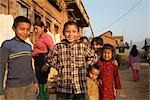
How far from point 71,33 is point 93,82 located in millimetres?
1367

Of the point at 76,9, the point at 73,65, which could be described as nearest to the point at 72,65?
the point at 73,65

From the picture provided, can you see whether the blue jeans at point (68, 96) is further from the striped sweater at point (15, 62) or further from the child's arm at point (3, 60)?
the child's arm at point (3, 60)

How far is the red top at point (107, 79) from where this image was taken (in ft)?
18.4

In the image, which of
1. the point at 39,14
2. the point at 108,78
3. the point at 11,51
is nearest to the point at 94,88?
the point at 108,78

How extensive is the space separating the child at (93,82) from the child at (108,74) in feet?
0.30

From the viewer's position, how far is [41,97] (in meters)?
5.94

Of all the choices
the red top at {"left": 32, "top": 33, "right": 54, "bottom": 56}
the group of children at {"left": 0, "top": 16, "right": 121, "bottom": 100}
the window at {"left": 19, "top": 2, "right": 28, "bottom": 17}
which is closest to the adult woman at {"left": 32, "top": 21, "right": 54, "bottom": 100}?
the red top at {"left": 32, "top": 33, "right": 54, "bottom": 56}

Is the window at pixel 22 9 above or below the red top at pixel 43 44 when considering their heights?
above

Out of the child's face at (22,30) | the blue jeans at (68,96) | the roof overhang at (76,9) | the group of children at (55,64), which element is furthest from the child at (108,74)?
the roof overhang at (76,9)

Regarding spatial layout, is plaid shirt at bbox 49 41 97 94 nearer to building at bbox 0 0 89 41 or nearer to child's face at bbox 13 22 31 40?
child's face at bbox 13 22 31 40

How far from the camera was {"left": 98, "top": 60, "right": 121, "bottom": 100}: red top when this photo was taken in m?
5.60

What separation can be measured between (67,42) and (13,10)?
240 inches

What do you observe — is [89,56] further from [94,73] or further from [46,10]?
[46,10]

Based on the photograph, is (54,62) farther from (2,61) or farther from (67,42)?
(2,61)
